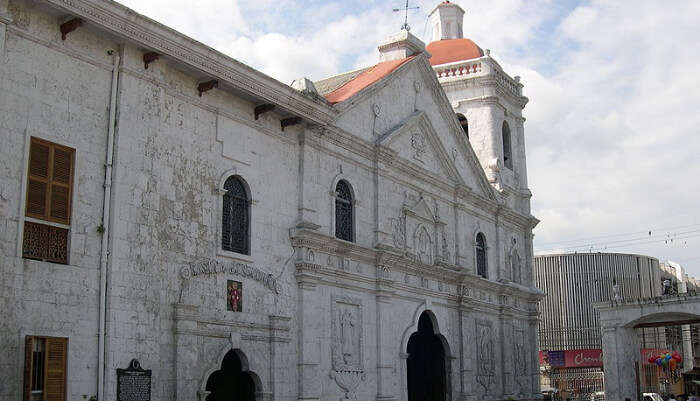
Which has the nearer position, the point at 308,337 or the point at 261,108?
the point at 261,108

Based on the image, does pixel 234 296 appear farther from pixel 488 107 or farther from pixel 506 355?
pixel 488 107

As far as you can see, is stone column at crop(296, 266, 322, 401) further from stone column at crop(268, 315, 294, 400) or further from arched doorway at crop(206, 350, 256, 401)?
arched doorway at crop(206, 350, 256, 401)

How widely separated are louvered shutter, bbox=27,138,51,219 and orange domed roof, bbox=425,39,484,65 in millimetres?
21106

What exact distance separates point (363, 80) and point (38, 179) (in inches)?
479

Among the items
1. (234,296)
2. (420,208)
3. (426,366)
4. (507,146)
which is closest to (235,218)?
(234,296)

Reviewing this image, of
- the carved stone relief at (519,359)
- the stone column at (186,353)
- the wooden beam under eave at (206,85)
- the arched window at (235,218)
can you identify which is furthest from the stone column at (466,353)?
the wooden beam under eave at (206,85)

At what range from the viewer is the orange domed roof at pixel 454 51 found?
32.6m

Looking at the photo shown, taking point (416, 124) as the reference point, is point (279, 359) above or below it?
below

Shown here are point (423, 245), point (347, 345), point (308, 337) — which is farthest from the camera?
point (423, 245)

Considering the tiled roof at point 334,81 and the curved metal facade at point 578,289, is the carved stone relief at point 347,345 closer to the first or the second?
the tiled roof at point 334,81

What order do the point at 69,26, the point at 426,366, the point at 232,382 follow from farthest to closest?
1. the point at 426,366
2. the point at 232,382
3. the point at 69,26

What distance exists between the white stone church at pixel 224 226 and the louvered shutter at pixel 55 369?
0.03 meters

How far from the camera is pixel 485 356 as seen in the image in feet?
89.8

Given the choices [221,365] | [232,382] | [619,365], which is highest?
[221,365]
